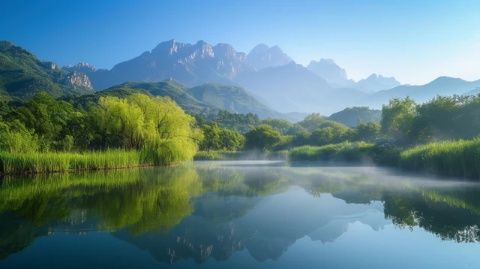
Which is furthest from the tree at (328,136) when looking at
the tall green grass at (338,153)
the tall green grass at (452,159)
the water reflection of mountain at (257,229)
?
the water reflection of mountain at (257,229)

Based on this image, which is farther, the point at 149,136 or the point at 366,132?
the point at 366,132

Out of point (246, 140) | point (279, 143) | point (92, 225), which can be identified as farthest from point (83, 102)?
point (92, 225)

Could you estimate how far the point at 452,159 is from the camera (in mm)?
21828

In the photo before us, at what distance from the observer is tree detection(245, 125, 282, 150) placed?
86000 mm

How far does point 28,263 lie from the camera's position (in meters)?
6.40

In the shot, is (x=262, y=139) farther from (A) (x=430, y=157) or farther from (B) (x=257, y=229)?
(B) (x=257, y=229)

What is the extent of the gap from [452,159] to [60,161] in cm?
2508

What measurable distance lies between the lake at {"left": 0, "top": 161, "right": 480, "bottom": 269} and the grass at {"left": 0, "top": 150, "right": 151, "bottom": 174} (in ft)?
31.4

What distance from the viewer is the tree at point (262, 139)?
86000mm

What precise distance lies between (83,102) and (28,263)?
307 feet

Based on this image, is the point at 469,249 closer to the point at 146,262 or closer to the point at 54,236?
the point at 146,262

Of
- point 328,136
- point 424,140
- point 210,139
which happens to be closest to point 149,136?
point 424,140

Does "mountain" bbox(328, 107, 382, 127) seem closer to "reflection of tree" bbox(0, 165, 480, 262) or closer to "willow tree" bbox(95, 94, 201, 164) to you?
"willow tree" bbox(95, 94, 201, 164)

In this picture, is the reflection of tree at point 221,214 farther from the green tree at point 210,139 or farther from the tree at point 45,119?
the green tree at point 210,139
